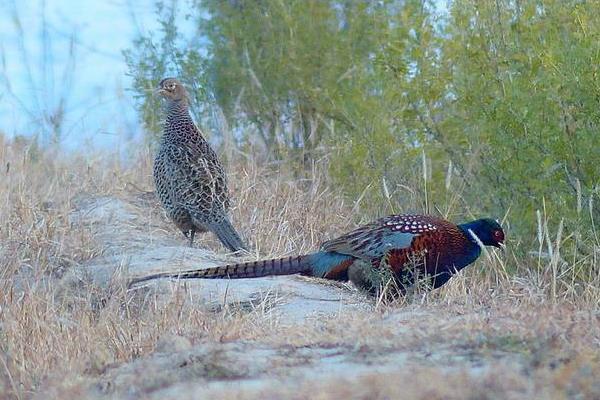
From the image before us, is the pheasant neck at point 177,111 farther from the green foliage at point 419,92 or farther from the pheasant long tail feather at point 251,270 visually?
the pheasant long tail feather at point 251,270

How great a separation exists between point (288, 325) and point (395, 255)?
1335 mm

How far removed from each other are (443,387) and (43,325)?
287cm

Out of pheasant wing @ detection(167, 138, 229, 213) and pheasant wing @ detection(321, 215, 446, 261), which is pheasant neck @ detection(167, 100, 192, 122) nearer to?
pheasant wing @ detection(167, 138, 229, 213)

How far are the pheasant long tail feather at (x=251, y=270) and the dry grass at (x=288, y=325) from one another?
19cm

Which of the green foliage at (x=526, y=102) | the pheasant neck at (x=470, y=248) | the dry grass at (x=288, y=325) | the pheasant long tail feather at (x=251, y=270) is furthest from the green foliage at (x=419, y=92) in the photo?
the pheasant long tail feather at (x=251, y=270)

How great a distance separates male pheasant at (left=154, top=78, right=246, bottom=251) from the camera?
30.4 feet

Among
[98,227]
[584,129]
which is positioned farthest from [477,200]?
[98,227]

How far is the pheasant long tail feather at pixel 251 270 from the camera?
7257mm

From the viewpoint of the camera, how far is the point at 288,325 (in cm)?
618

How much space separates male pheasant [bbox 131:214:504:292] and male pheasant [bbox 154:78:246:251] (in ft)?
5.19

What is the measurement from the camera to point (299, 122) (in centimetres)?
1304

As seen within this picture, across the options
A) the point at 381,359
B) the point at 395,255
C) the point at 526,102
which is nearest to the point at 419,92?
the point at 526,102

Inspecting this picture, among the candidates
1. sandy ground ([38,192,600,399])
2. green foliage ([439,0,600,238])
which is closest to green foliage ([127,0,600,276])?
green foliage ([439,0,600,238])

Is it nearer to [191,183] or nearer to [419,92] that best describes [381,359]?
[191,183]
